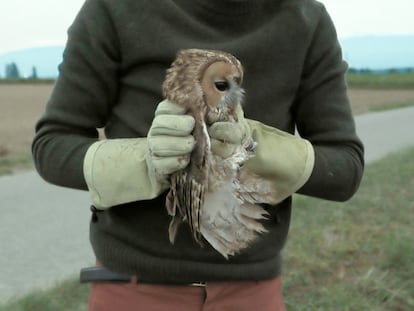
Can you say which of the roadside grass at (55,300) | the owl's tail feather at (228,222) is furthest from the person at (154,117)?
the roadside grass at (55,300)

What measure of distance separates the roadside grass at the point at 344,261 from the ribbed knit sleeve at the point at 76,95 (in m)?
1.76

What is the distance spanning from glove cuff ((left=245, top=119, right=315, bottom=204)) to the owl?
0.35 feet

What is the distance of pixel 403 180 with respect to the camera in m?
6.02

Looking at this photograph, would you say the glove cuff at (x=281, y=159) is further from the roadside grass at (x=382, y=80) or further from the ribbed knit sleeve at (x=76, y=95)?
the roadside grass at (x=382, y=80)

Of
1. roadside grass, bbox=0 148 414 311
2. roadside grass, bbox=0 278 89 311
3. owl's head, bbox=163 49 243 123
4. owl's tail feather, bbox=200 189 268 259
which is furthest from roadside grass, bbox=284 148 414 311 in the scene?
owl's head, bbox=163 49 243 123

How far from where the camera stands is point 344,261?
3.69m

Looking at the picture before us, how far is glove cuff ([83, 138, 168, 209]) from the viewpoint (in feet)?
4.10

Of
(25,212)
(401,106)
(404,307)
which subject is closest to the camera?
(404,307)

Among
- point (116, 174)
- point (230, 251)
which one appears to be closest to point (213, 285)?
point (230, 251)

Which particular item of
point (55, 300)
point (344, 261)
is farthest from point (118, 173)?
point (344, 261)

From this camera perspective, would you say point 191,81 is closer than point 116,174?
Yes

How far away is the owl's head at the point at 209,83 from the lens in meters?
1.05

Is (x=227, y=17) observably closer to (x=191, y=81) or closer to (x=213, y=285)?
(x=191, y=81)

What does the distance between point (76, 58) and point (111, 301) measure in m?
0.57
